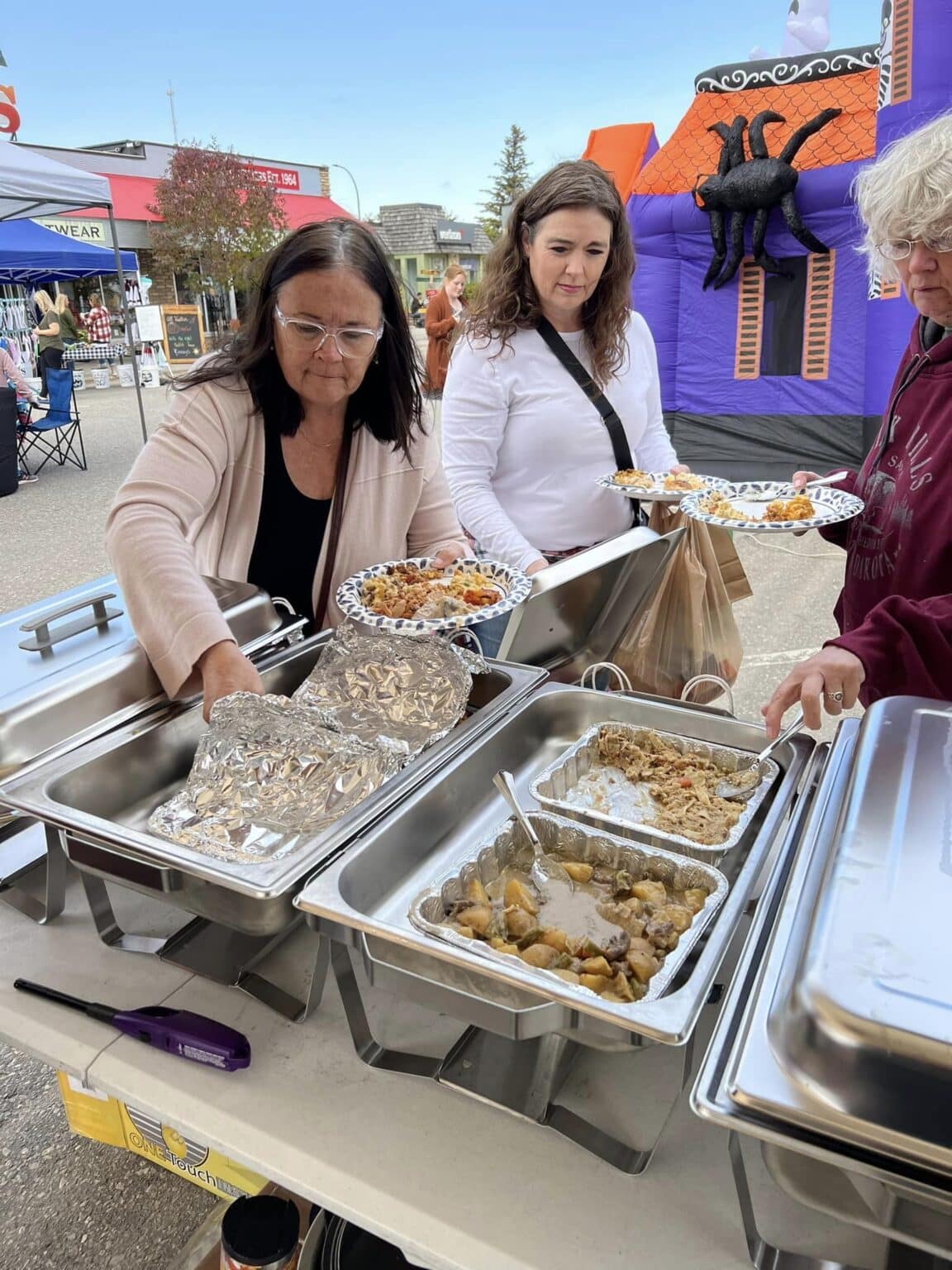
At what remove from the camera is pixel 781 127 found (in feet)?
16.3

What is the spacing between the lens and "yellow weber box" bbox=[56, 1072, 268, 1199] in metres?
1.12

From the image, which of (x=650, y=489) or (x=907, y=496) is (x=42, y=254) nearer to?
(x=650, y=489)

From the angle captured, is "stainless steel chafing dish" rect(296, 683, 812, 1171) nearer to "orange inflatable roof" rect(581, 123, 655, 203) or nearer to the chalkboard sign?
"orange inflatable roof" rect(581, 123, 655, 203)

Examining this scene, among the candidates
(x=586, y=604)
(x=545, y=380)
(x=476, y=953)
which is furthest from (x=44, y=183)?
(x=476, y=953)

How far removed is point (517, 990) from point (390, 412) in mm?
1092

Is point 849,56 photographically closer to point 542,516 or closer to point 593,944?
point 542,516

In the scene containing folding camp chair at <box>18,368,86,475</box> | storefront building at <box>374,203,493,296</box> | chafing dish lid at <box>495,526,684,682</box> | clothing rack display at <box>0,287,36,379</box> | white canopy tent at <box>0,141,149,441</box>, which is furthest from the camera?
storefront building at <box>374,203,493,296</box>

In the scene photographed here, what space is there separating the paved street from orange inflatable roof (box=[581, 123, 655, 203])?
258cm

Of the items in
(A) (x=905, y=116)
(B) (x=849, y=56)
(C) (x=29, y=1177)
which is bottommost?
(C) (x=29, y=1177)

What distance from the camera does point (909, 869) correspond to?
63cm

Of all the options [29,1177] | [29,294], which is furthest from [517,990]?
[29,294]

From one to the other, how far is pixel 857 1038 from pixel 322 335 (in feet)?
3.79

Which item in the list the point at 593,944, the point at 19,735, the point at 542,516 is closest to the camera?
the point at 593,944

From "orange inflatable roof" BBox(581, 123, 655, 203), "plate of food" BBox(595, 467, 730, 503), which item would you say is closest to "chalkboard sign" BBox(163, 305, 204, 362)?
"orange inflatable roof" BBox(581, 123, 655, 203)
